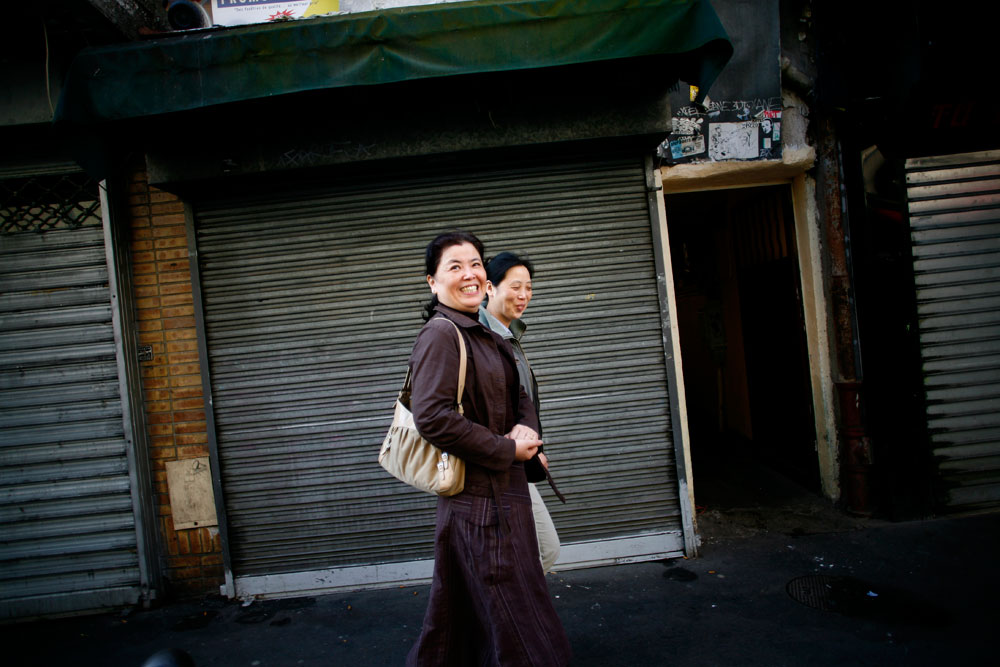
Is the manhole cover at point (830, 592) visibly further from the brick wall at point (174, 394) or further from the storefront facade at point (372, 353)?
the brick wall at point (174, 394)

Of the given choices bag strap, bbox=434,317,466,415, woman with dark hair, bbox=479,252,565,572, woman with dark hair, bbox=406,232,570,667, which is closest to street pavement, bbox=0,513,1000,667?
woman with dark hair, bbox=479,252,565,572

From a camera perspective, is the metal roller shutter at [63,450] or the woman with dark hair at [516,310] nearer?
the woman with dark hair at [516,310]

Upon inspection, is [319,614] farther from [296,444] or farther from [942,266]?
[942,266]

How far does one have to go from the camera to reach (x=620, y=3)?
347 cm

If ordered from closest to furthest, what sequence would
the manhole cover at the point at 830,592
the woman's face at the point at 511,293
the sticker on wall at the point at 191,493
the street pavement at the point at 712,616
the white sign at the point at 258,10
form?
the woman's face at the point at 511,293
the street pavement at the point at 712,616
the manhole cover at the point at 830,592
the sticker on wall at the point at 191,493
the white sign at the point at 258,10

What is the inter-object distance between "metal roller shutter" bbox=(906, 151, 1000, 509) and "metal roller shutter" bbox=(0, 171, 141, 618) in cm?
644

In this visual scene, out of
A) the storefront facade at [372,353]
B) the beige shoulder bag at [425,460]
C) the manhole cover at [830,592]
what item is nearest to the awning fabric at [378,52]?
the storefront facade at [372,353]

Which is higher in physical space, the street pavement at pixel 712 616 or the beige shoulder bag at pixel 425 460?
the beige shoulder bag at pixel 425 460

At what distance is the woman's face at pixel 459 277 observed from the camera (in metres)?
2.25

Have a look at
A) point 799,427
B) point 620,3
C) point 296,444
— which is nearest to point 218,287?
point 296,444

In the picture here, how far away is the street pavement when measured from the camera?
9.93 feet

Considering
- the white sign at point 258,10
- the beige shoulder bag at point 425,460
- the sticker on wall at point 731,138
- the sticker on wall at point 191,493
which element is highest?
the white sign at point 258,10

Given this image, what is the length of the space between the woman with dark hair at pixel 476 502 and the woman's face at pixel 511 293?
1.26 feet

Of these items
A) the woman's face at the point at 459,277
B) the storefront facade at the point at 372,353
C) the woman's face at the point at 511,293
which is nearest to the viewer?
the woman's face at the point at 459,277
